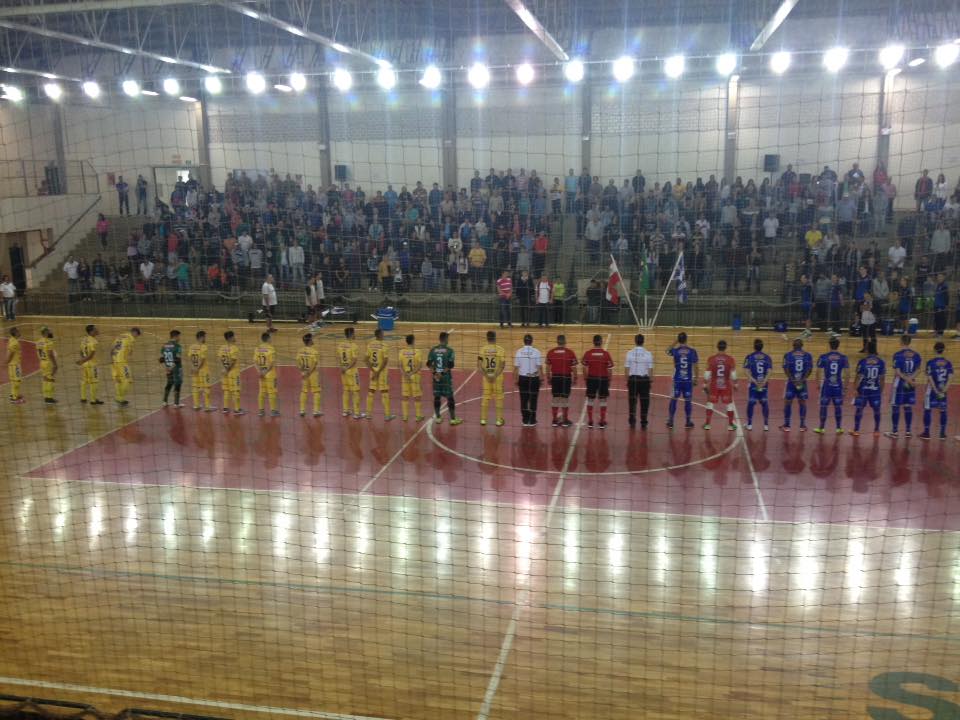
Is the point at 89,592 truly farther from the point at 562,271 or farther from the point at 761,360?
the point at 562,271

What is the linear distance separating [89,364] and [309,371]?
14.8 feet

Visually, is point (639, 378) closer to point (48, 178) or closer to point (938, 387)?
point (938, 387)

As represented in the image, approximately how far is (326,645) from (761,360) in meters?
8.13

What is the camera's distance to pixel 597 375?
42.1ft

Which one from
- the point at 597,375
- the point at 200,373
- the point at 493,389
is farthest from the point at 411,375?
the point at 200,373

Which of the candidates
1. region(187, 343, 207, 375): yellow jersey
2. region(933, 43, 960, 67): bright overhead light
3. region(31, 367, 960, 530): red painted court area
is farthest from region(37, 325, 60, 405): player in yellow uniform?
region(933, 43, 960, 67): bright overhead light

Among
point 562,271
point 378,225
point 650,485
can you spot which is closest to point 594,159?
point 562,271

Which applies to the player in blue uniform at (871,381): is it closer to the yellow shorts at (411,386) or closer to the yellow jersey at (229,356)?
the yellow shorts at (411,386)

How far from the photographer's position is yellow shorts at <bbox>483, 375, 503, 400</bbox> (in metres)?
13.4

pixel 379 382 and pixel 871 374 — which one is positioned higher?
pixel 871 374

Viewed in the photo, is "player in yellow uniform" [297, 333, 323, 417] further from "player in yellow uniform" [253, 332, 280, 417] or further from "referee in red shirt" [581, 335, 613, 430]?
"referee in red shirt" [581, 335, 613, 430]

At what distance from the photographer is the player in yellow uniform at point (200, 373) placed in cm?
1402

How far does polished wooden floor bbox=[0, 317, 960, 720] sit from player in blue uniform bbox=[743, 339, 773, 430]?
0.47 metres

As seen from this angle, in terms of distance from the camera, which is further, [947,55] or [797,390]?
[947,55]
